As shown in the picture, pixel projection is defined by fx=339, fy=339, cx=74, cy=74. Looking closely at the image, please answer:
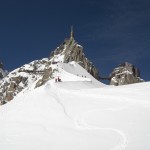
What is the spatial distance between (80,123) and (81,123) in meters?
0.07

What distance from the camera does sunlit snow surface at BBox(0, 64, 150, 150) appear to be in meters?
15.3

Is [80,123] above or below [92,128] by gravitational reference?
above

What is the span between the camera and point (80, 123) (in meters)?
20.2

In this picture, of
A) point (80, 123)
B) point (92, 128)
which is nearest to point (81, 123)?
point (80, 123)

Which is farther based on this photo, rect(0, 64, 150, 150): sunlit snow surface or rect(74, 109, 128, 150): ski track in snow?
rect(0, 64, 150, 150): sunlit snow surface

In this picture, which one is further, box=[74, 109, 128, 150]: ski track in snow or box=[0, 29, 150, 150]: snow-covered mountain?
box=[0, 29, 150, 150]: snow-covered mountain

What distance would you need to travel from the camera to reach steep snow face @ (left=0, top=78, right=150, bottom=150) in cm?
1528

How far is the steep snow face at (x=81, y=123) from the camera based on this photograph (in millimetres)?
15281

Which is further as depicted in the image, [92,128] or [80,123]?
[80,123]

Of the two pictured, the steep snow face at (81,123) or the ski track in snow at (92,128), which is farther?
the steep snow face at (81,123)

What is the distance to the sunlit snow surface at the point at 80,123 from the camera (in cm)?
1527

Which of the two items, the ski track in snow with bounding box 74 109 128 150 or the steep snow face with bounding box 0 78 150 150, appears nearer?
the ski track in snow with bounding box 74 109 128 150

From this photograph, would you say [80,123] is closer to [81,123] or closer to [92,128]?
[81,123]

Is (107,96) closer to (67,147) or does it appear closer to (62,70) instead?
(67,147)
